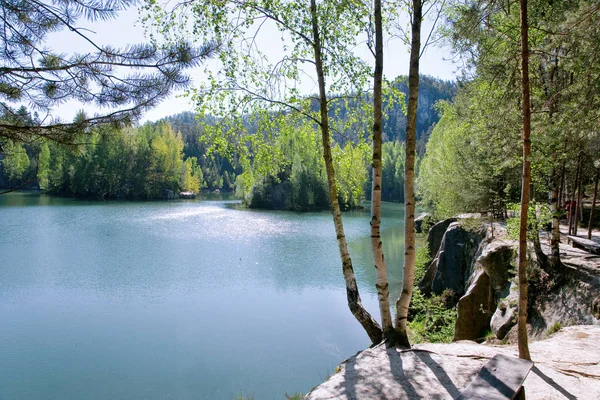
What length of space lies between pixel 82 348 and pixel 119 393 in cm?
303

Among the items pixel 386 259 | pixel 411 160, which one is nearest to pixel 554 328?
pixel 411 160

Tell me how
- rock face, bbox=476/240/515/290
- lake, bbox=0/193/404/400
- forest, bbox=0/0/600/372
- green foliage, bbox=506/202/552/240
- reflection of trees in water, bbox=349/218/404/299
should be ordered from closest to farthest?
1. forest, bbox=0/0/600/372
2. green foliage, bbox=506/202/552/240
3. lake, bbox=0/193/404/400
4. rock face, bbox=476/240/515/290
5. reflection of trees in water, bbox=349/218/404/299

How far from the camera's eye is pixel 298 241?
1183 inches

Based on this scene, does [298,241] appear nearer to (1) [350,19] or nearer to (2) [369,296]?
(2) [369,296]

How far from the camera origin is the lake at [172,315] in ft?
34.7

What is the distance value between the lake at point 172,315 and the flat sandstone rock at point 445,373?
5.07 metres

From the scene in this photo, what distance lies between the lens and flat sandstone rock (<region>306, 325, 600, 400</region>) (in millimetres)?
4699

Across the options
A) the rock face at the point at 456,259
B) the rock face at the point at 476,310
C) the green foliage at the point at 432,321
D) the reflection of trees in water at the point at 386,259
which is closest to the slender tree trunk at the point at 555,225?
the rock face at the point at 476,310

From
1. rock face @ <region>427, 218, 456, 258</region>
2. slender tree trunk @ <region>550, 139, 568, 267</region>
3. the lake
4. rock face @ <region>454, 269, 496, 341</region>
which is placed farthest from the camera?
rock face @ <region>427, 218, 456, 258</region>

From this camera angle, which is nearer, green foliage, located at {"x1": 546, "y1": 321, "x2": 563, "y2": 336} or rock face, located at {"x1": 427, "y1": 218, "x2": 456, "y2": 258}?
green foliage, located at {"x1": 546, "y1": 321, "x2": 563, "y2": 336}

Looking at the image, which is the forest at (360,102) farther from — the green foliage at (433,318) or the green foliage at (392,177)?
the green foliage at (392,177)

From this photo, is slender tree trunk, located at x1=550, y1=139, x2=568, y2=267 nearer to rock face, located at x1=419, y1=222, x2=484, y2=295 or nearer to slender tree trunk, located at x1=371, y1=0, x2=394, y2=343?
slender tree trunk, located at x1=371, y1=0, x2=394, y2=343

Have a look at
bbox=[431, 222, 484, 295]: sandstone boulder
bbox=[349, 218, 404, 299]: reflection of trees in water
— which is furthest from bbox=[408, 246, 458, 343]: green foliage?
bbox=[349, 218, 404, 299]: reflection of trees in water

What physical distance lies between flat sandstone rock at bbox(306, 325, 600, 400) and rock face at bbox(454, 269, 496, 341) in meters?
5.06
